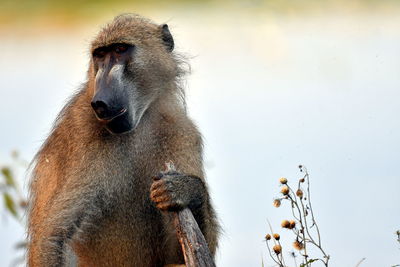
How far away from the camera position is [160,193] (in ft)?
18.4

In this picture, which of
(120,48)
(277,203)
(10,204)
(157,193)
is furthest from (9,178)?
(277,203)

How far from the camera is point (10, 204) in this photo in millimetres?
7828

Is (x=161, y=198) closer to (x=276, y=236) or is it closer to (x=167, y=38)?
(x=276, y=236)

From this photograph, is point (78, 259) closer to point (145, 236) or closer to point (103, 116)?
point (145, 236)

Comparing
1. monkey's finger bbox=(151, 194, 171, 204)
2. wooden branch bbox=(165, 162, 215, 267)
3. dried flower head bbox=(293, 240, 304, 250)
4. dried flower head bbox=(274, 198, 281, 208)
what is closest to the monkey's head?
monkey's finger bbox=(151, 194, 171, 204)

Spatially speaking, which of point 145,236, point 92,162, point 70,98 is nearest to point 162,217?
point 145,236

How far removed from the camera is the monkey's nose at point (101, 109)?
5562 mm

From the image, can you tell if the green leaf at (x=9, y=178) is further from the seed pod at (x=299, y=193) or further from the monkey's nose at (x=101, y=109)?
the seed pod at (x=299, y=193)

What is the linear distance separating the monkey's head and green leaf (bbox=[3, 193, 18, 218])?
2097 millimetres

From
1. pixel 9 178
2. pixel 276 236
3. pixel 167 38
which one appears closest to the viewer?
pixel 276 236

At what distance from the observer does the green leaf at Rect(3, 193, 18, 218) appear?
7758mm

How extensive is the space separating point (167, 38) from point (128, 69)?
617 millimetres

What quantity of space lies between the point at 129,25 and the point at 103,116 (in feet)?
3.02

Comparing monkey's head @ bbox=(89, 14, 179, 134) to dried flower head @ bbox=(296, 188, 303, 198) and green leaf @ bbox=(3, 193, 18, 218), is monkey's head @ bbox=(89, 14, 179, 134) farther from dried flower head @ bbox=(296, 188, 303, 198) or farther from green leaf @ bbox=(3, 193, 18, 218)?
green leaf @ bbox=(3, 193, 18, 218)
